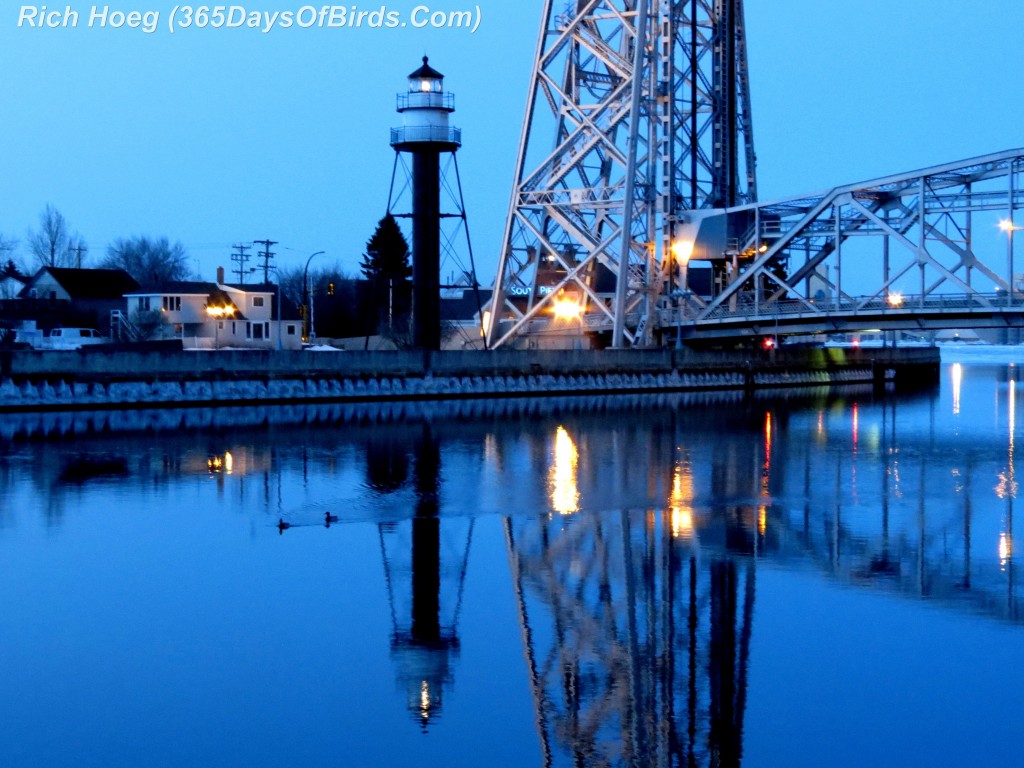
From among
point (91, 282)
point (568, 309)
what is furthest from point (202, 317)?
point (568, 309)

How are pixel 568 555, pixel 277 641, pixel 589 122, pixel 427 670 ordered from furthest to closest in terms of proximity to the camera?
pixel 589 122 → pixel 568 555 → pixel 277 641 → pixel 427 670

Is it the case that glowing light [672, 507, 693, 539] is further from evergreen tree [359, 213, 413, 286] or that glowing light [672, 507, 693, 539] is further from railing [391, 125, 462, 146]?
evergreen tree [359, 213, 413, 286]

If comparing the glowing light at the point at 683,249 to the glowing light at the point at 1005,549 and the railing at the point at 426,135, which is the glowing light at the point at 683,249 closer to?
the railing at the point at 426,135

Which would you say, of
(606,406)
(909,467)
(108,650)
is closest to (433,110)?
(606,406)

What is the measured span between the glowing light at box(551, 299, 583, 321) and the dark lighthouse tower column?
858 cm

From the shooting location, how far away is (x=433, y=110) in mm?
62938

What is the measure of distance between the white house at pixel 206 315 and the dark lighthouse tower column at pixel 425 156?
63.3ft

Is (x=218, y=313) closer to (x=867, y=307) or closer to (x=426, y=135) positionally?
(x=426, y=135)

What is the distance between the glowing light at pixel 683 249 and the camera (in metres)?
67.8

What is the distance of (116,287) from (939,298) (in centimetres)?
5511

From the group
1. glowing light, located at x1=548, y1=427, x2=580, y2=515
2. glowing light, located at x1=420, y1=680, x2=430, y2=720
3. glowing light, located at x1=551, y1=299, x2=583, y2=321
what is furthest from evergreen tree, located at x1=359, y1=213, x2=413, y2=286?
glowing light, located at x1=420, y1=680, x2=430, y2=720

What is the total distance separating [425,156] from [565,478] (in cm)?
3149

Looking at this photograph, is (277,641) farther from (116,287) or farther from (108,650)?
(116,287)

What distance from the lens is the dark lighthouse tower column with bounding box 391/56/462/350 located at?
6278cm
